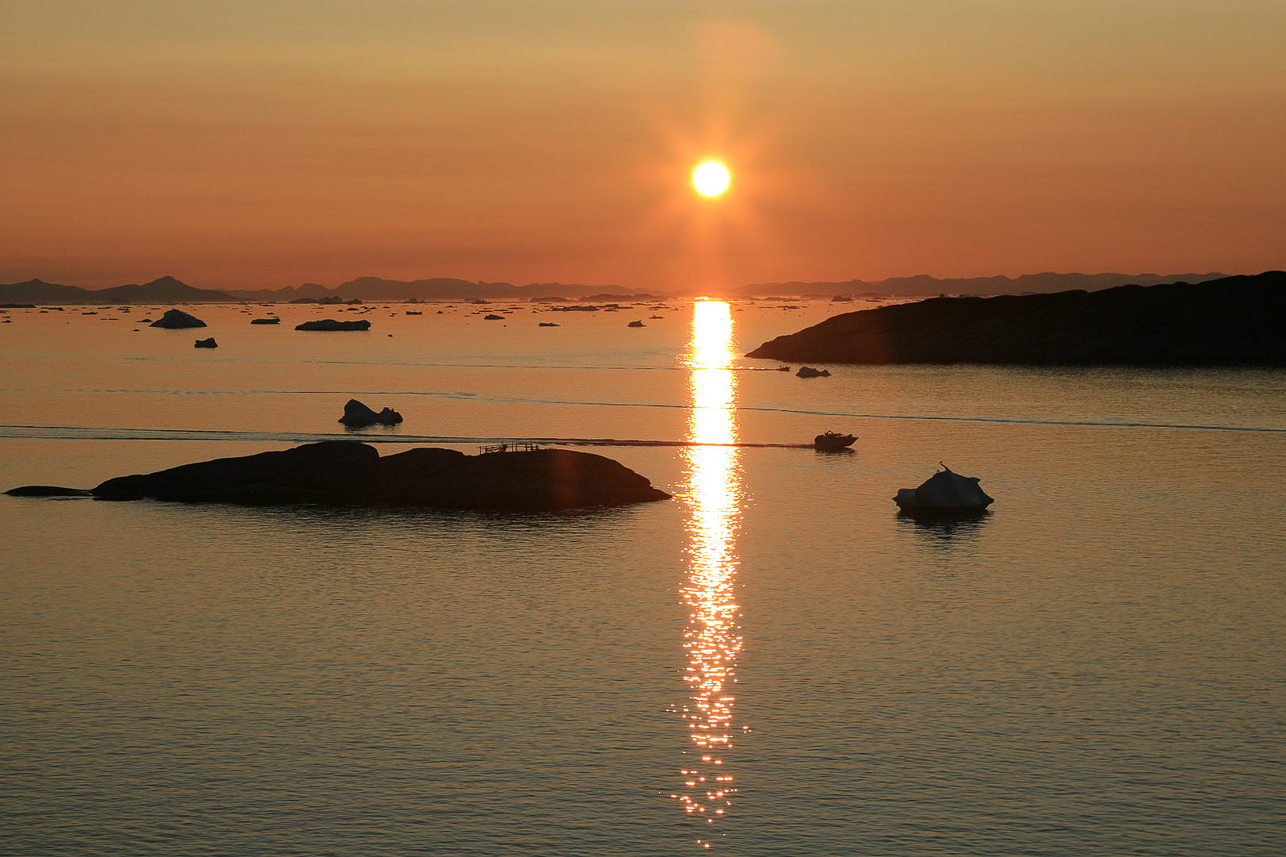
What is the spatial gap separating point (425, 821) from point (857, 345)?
174558mm

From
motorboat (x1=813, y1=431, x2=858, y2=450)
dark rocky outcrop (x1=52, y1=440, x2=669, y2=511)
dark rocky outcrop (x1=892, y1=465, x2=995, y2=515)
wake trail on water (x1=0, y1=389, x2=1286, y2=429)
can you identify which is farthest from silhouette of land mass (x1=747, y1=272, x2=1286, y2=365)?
dark rocky outcrop (x1=52, y1=440, x2=669, y2=511)

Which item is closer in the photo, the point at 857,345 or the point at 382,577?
the point at 382,577

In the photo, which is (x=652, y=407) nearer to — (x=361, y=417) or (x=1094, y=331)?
(x=361, y=417)

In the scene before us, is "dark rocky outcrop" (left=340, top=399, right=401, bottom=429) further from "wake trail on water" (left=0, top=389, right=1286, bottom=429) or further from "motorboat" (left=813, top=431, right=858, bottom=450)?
"motorboat" (left=813, top=431, right=858, bottom=450)

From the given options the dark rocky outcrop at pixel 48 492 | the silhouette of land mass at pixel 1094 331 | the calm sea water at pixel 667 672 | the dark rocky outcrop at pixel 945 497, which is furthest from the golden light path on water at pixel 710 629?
the silhouette of land mass at pixel 1094 331

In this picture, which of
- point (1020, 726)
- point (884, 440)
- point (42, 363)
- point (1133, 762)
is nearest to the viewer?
point (1133, 762)

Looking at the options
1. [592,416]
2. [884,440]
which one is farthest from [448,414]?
[884,440]

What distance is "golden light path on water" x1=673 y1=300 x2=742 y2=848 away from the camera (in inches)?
941

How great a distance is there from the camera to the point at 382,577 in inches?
1692

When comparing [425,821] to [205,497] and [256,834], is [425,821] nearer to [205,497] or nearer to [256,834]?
[256,834]

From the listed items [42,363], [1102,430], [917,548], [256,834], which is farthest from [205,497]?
[42,363]

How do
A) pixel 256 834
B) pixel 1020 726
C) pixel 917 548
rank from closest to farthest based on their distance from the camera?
pixel 256 834, pixel 1020 726, pixel 917 548

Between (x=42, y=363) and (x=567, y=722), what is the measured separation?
16762cm

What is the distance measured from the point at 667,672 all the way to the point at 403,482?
29642mm
